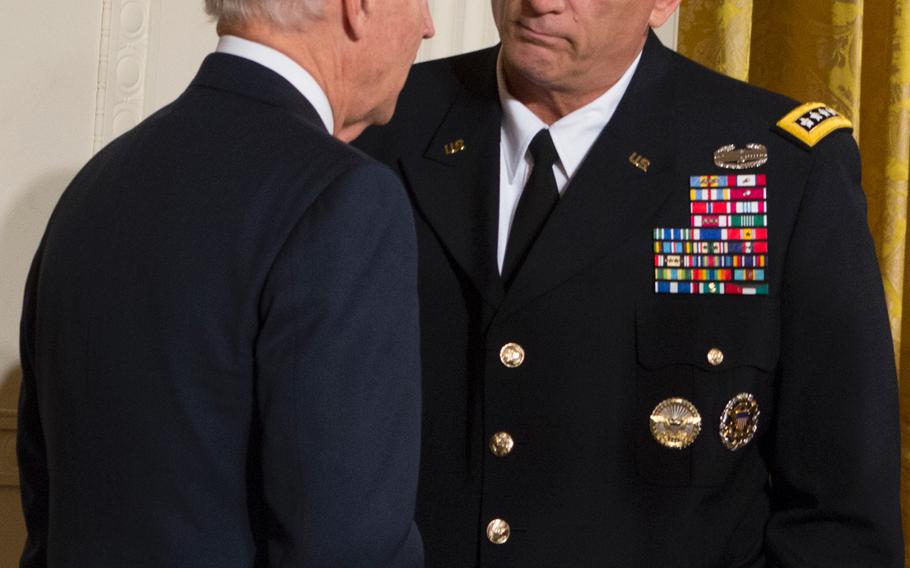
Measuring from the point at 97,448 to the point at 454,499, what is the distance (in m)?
0.57

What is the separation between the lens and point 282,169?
3.04 feet

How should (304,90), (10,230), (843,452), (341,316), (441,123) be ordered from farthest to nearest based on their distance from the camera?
(10,230), (441,123), (843,452), (304,90), (341,316)

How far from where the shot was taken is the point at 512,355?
4.61 ft

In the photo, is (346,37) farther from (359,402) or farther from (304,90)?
(359,402)

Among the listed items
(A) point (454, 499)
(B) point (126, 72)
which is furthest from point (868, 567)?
(B) point (126, 72)

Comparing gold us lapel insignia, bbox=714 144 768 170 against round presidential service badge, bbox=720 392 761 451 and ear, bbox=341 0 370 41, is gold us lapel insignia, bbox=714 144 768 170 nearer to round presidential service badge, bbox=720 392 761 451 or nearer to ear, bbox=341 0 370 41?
round presidential service badge, bbox=720 392 761 451

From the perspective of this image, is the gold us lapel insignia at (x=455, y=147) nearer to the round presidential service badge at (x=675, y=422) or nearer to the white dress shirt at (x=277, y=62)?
the round presidential service badge at (x=675, y=422)

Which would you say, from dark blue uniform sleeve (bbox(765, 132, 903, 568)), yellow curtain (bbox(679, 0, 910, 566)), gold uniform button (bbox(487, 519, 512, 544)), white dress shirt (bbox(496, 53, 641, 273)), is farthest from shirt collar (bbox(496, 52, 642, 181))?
yellow curtain (bbox(679, 0, 910, 566))

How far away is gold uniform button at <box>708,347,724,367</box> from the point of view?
4.68 feet

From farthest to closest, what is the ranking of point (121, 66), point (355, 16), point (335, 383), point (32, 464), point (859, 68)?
point (859, 68), point (121, 66), point (32, 464), point (355, 16), point (335, 383)

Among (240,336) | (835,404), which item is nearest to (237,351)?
(240,336)

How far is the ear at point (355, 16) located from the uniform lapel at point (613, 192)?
0.46 meters

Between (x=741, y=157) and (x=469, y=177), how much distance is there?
1.09 ft

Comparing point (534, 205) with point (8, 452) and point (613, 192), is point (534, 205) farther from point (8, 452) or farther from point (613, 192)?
point (8, 452)
